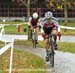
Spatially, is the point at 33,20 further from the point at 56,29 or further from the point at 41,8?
the point at 41,8

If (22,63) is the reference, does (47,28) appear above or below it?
above

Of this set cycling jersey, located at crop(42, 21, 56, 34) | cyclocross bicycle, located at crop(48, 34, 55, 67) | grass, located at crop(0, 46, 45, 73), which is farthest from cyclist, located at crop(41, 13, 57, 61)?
grass, located at crop(0, 46, 45, 73)

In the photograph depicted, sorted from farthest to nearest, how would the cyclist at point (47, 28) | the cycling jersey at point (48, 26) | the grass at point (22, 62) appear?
the cycling jersey at point (48, 26), the cyclist at point (47, 28), the grass at point (22, 62)

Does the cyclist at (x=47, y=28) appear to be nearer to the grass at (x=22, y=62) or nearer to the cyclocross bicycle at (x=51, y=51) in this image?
the cyclocross bicycle at (x=51, y=51)

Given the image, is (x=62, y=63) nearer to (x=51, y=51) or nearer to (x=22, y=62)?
(x=51, y=51)

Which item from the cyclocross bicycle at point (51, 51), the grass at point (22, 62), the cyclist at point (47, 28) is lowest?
the grass at point (22, 62)

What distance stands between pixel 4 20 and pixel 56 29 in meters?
45.1

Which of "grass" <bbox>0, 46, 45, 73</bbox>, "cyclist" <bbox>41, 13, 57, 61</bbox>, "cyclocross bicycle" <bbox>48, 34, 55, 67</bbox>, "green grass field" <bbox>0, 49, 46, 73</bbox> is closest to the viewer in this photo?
"green grass field" <bbox>0, 49, 46, 73</bbox>

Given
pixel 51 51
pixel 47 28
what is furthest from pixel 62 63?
pixel 47 28

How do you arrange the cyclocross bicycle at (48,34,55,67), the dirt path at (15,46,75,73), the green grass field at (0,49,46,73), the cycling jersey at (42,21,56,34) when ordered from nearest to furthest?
the dirt path at (15,46,75,73) < the green grass field at (0,49,46,73) < the cyclocross bicycle at (48,34,55,67) < the cycling jersey at (42,21,56,34)

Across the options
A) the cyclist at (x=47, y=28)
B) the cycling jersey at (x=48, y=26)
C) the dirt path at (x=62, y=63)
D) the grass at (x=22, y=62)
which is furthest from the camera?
the cycling jersey at (x=48, y=26)

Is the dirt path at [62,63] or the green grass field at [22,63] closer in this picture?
the dirt path at [62,63]

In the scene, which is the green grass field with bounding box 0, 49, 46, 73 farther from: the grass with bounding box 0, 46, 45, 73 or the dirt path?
the dirt path

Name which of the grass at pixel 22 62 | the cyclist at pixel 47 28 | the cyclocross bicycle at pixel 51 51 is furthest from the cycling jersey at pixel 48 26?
the grass at pixel 22 62
